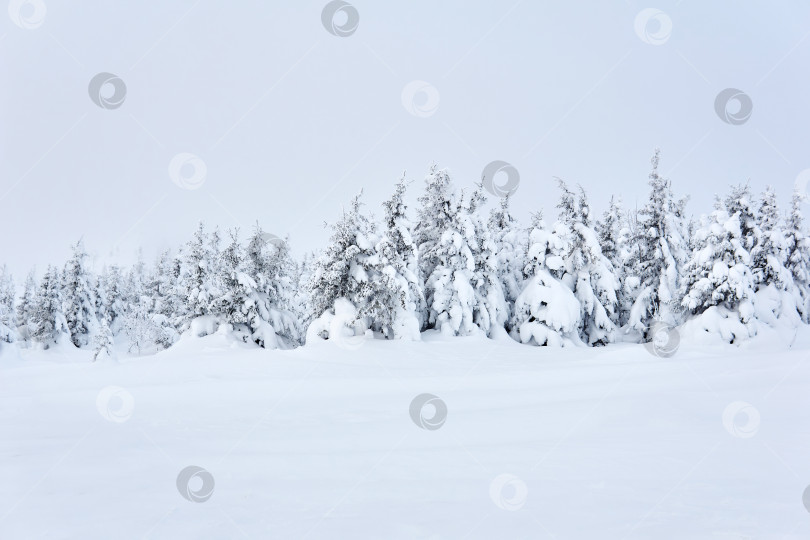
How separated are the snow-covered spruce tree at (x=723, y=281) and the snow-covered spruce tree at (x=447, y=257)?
40.4 ft

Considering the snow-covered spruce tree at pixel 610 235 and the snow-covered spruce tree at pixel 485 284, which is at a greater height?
the snow-covered spruce tree at pixel 610 235

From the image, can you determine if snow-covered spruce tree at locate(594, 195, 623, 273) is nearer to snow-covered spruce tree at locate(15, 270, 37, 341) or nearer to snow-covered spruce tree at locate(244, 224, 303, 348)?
snow-covered spruce tree at locate(244, 224, 303, 348)

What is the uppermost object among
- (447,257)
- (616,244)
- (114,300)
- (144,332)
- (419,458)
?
(616,244)

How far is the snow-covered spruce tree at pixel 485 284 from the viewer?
29.2 m

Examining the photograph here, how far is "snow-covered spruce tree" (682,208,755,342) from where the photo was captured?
2652cm

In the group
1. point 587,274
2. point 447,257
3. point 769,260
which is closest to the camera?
point 447,257

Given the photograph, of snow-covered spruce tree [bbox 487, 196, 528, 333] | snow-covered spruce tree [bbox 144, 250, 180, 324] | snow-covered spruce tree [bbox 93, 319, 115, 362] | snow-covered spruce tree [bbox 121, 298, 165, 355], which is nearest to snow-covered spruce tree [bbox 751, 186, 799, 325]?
snow-covered spruce tree [bbox 487, 196, 528, 333]

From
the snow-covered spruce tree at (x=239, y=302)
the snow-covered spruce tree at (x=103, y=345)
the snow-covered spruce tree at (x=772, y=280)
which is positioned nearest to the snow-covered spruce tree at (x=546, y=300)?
the snow-covered spruce tree at (x=772, y=280)

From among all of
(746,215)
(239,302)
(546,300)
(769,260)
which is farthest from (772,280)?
(239,302)

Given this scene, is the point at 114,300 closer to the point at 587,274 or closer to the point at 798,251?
the point at 587,274

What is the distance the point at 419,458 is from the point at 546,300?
2413 centimetres

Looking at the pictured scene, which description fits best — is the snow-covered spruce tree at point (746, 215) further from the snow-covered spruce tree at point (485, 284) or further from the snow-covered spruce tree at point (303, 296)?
the snow-covered spruce tree at point (303, 296)

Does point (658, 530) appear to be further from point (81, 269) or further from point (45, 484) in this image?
point (81, 269)

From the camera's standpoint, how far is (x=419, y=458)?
6.74m
